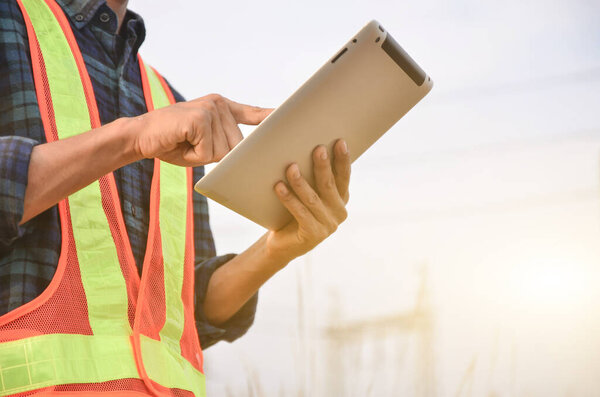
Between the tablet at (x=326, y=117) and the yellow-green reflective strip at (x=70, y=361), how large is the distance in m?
0.19

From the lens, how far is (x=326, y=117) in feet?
2.42

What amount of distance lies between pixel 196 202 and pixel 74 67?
34cm

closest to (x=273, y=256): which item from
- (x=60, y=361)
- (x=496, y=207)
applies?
(x=60, y=361)

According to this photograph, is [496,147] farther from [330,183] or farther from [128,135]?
[128,135]

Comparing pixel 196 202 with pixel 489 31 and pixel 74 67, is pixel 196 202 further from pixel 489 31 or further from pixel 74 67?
pixel 489 31

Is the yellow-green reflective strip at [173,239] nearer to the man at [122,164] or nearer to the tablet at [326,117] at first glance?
the man at [122,164]

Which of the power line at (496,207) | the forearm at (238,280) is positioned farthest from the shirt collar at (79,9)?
the power line at (496,207)

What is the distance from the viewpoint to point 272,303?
1740 millimetres

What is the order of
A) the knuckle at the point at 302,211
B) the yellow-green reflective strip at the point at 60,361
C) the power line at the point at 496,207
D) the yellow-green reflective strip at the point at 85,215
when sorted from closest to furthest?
the yellow-green reflective strip at the point at 60,361 → the yellow-green reflective strip at the point at 85,215 → the knuckle at the point at 302,211 → the power line at the point at 496,207

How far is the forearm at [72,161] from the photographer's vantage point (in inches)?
25.3

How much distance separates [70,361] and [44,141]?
0.81ft

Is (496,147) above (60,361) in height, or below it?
above

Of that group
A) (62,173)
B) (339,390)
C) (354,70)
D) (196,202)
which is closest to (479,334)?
(339,390)

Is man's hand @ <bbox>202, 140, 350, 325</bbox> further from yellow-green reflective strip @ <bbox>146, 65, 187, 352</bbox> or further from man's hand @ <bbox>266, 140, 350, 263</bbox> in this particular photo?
yellow-green reflective strip @ <bbox>146, 65, 187, 352</bbox>
